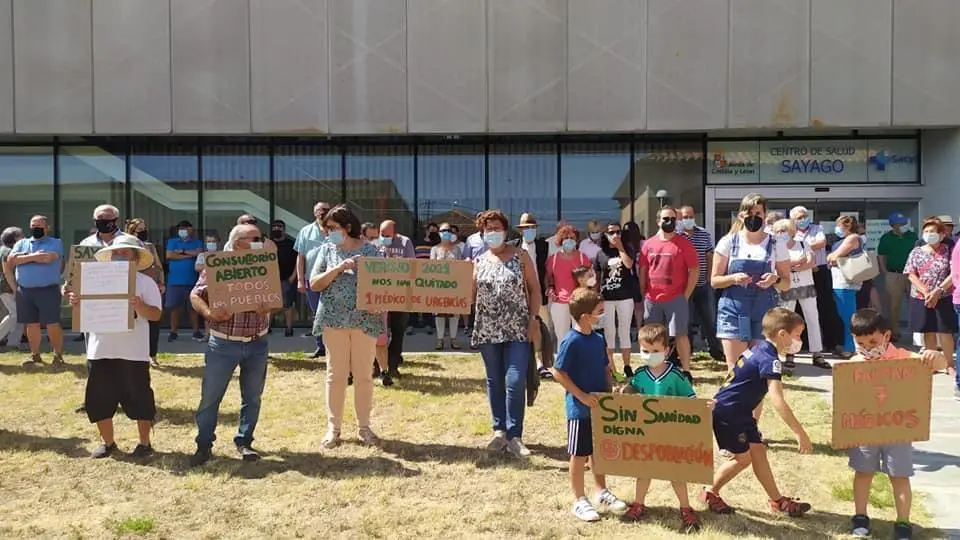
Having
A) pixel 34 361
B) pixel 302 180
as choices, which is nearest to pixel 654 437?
pixel 34 361

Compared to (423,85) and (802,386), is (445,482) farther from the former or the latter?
(423,85)

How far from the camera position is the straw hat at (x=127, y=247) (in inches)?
218

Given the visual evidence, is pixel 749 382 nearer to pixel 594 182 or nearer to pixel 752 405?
pixel 752 405

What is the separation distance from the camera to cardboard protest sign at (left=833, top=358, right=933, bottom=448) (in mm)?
4094

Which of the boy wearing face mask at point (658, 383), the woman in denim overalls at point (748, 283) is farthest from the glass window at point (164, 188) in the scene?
the boy wearing face mask at point (658, 383)

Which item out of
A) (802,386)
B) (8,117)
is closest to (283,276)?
(8,117)

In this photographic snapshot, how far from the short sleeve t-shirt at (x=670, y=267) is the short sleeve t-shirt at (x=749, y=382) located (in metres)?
3.15

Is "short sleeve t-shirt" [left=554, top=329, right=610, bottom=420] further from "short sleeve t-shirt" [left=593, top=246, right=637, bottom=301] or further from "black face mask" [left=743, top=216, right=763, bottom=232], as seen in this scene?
"short sleeve t-shirt" [left=593, top=246, right=637, bottom=301]

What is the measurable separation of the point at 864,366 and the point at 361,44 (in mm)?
10067

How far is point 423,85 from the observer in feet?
40.5

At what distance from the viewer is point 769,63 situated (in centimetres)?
1205

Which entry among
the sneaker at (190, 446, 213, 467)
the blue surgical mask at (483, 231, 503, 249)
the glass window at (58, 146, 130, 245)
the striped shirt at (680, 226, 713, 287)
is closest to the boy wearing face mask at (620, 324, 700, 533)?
the blue surgical mask at (483, 231, 503, 249)

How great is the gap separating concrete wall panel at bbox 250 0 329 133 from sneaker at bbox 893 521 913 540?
10.4 metres

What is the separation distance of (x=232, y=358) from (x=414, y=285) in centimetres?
152
